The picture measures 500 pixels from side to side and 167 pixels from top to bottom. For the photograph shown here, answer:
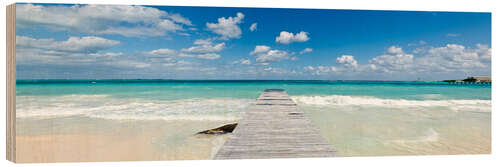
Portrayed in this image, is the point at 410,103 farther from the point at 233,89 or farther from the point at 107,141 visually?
the point at 107,141

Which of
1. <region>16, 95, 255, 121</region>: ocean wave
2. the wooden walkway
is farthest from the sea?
the wooden walkway

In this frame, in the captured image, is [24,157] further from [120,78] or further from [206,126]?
[206,126]

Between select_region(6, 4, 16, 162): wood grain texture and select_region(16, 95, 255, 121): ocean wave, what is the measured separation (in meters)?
0.11

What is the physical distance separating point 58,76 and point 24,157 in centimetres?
106

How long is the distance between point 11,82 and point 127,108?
52.8 inches

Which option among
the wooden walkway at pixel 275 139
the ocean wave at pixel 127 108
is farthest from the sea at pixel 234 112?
the wooden walkway at pixel 275 139

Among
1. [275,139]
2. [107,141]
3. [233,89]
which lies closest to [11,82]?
[107,141]

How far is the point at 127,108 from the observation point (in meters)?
4.02

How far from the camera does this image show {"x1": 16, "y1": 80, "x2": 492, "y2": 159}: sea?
12.2 feet

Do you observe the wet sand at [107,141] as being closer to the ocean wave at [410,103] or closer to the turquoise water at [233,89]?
the turquoise water at [233,89]

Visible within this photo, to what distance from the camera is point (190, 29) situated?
13.9 ft

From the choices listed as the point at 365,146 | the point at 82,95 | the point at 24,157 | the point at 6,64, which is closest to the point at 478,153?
the point at 365,146

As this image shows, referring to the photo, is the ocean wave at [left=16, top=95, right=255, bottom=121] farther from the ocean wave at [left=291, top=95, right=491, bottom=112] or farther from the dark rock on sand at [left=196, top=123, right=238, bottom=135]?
the ocean wave at [left=291, top=95, right=491, bottom=112]

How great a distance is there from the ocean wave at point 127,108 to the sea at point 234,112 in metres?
0.01
